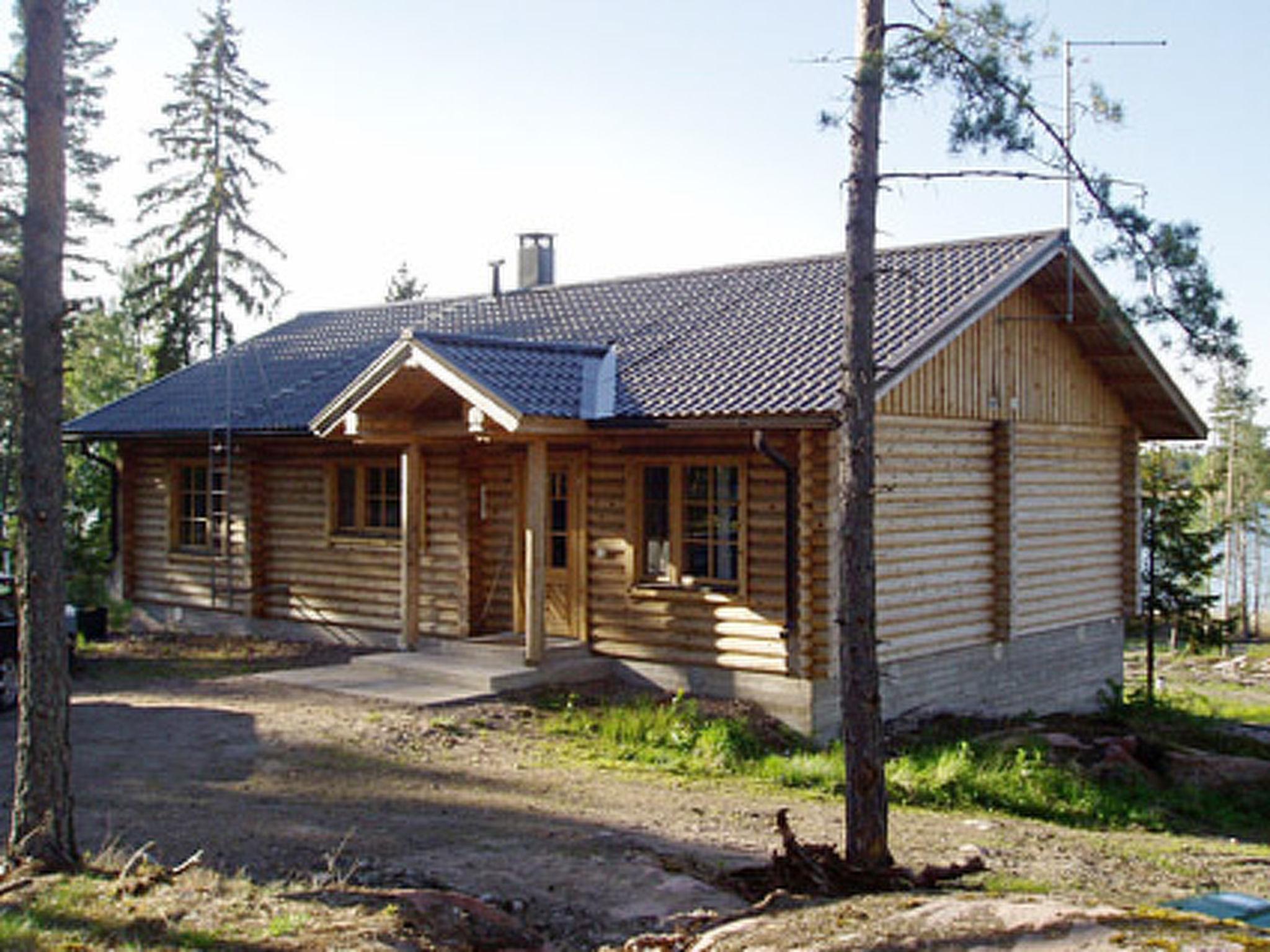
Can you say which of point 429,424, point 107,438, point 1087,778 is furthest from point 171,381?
point 1087,778

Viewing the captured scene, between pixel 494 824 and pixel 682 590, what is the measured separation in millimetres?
5444

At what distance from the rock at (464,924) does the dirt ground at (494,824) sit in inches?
6.5

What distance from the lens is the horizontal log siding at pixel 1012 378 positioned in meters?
14.7

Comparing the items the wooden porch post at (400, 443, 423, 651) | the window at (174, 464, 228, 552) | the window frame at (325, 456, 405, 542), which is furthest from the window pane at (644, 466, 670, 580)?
the window at (174, 464, 228, 552)

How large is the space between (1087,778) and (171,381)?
53.3 ft

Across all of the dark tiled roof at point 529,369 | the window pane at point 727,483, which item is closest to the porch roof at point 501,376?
the dark tiled roof at point 529,369

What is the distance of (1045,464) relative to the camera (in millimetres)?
17438

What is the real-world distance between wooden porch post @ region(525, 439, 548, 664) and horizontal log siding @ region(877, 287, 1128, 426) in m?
3.77

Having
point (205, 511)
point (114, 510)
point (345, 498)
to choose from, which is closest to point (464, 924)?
point (345, 498)

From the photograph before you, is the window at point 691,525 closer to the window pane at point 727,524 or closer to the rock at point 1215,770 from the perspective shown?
the window pane at point 727,524

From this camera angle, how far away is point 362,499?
17.7 m

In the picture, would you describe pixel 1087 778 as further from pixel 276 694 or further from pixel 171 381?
pixel 171 381

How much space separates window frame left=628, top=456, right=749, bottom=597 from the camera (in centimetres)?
1395

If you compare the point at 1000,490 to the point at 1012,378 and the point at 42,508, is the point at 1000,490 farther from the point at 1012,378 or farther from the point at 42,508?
the point at 42,508
